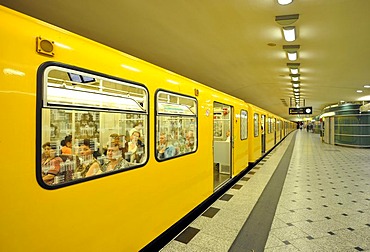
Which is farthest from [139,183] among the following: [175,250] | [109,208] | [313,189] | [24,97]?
[313,189]

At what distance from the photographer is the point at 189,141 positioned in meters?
3.44

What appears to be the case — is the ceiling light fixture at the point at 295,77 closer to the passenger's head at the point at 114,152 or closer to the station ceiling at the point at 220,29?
the station ceiling at the point at 220,29

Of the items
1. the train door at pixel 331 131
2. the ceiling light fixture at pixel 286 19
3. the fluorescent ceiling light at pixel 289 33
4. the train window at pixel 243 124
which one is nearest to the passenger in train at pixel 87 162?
the ceiling light fixture at pixel 286 19

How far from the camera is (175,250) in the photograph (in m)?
2.57

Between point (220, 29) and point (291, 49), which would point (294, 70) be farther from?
point (220, 29)

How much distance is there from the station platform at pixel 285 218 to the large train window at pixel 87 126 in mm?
1397

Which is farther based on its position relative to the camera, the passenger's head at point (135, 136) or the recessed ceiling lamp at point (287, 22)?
the recessed ceiling lamp at point (287, 22)

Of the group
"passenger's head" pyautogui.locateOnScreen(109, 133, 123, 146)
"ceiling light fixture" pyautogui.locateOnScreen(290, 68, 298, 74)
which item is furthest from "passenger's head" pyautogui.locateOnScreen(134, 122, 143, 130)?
"ceiling light fixture" pyautogui.locateOnScreen(290, 68, 298, 74)

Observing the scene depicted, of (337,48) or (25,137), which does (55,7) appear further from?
(337,48)

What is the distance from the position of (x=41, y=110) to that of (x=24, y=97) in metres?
0.13

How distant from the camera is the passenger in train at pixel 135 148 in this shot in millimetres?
2274

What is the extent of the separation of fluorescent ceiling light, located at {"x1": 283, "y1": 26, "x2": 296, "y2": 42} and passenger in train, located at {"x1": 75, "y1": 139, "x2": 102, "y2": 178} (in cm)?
332

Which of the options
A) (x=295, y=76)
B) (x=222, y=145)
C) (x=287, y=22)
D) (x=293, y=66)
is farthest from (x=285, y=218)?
(x=295, y=76)

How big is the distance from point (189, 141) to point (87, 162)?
6.07 feet
